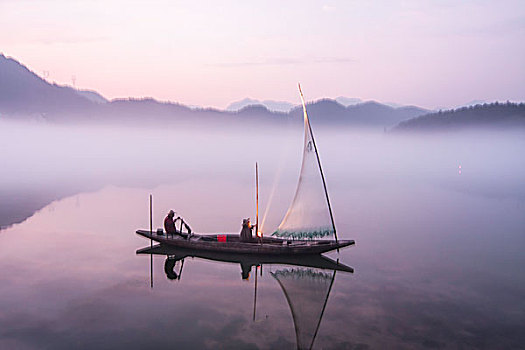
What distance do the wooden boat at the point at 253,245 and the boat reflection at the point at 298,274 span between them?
0.44m

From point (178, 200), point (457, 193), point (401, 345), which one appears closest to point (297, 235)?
point (401, 345)

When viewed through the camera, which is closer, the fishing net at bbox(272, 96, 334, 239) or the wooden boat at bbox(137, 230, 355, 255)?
the wooden boat at bbox(137, 230, 355, 255)

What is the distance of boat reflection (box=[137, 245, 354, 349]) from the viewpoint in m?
18.6

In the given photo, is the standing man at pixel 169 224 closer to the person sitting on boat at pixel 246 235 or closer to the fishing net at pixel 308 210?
the person sitting on boat at pixel 246 235

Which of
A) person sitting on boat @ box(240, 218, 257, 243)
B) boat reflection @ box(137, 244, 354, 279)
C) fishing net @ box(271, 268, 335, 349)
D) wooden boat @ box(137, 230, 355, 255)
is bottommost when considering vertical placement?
fishing net @ box(271, 268, 335, 349)

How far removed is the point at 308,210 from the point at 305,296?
7.46 metres

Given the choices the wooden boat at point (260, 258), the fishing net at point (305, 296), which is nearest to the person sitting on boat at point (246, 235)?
the wooden boat at point (260, 258)

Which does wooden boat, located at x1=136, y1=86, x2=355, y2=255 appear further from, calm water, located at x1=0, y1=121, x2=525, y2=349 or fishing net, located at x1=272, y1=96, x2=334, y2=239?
calm water, located at x1=0, y1=121, x2=525, y2=349

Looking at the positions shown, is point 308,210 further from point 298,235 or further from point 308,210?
point 298,235

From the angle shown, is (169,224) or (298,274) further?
(169,224)

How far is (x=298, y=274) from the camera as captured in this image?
24.2 meters

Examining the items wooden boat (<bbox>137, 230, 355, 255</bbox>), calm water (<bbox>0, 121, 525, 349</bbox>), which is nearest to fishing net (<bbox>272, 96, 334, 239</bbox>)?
wooden boat (<bbox>137, 230, 355, 255</bbox>)

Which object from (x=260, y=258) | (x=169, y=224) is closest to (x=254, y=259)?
(x=260, y=258)

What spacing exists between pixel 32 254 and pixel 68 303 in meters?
10.0
